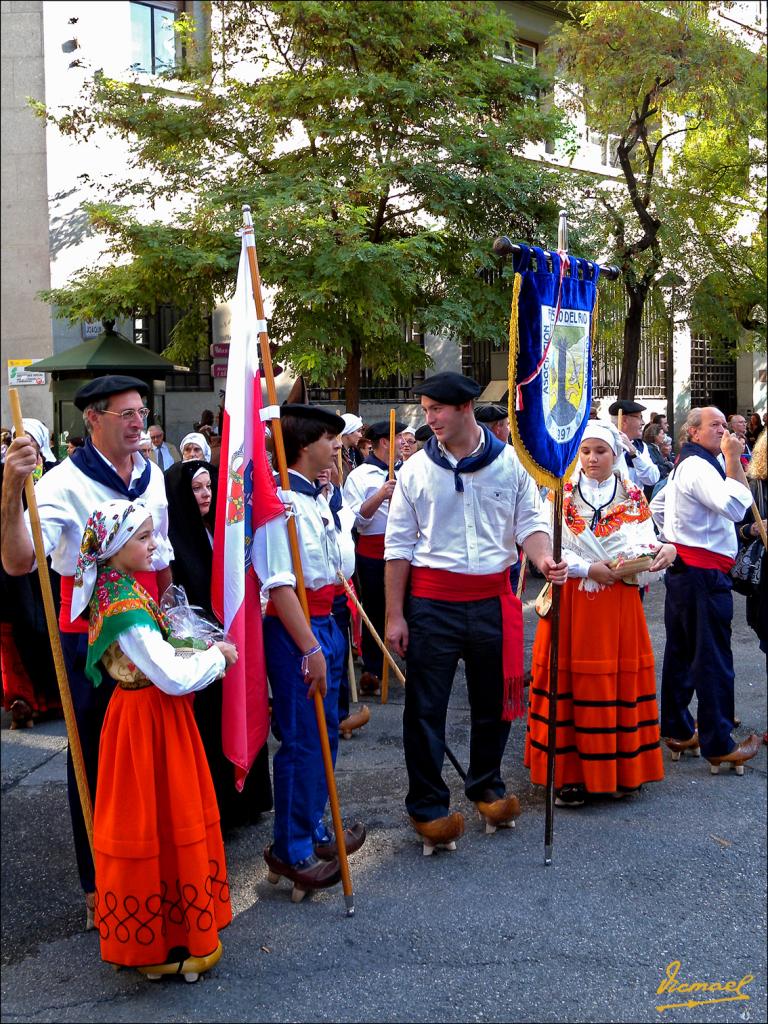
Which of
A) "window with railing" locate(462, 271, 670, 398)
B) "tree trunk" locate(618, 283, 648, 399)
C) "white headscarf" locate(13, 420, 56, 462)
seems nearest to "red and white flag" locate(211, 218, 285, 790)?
"white headscarf" locate(13, 420, 56, 462)

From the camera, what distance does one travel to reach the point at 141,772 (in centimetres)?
362

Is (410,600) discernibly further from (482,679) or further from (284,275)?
(284,275)

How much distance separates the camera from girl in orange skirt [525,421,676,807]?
211 inches

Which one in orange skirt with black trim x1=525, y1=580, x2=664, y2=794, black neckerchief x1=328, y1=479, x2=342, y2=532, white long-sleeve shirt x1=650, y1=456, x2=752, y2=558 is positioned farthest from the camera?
white long-sleeve shirt x1=650, y1=456, x2=752, y2=558

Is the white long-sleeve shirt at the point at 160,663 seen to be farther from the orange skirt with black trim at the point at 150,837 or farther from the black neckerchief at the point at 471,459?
the black neckerchief at the point at 471,459

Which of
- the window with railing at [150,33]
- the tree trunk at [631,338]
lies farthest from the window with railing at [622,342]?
the window with railing at [150,33]

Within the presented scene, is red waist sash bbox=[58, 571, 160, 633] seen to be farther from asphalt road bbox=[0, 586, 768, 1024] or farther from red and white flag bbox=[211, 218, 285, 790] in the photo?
asphalt road bbox=[0, 586, 768, 1024]

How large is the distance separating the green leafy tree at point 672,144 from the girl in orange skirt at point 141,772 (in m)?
12.3

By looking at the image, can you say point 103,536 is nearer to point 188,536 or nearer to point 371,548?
point 188,536

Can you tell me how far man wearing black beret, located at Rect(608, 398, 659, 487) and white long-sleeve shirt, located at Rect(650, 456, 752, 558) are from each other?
8.75ft

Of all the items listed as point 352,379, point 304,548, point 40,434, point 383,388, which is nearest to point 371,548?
point 40,434

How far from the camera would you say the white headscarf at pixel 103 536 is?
3588 millimetres

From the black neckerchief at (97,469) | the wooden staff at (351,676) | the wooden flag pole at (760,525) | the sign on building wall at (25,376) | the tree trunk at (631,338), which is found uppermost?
the tree trunk at (631,338)

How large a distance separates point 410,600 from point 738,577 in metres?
2.49
